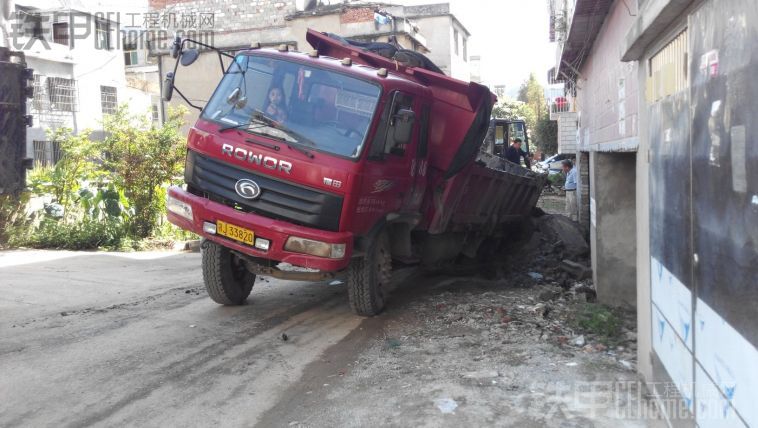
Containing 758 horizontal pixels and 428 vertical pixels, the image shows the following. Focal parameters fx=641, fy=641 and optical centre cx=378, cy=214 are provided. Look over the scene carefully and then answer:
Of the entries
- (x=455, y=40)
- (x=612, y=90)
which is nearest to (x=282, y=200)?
(x=612, y=90)

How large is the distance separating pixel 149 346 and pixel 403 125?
9.62 feet

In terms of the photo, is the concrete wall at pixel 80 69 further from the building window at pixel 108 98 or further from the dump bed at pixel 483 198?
the dump bed at pixel 483 198

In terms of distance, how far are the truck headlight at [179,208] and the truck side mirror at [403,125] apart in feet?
6.63

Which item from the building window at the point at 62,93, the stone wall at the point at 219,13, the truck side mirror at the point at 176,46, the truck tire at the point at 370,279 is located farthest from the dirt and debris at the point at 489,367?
the stone wall at the point at 219,13

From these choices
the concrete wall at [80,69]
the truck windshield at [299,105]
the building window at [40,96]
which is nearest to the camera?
the truck windshield at [299,105]

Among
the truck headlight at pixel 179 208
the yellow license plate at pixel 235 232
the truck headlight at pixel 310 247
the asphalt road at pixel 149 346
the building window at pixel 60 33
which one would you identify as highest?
the building window at pixel 60 33

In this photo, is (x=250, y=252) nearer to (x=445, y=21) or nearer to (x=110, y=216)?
(x=110, y=216)

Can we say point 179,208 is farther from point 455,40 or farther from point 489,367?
point 455,40

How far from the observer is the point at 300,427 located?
3.84m

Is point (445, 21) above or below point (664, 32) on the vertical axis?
above

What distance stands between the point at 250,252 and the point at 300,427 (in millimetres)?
2118

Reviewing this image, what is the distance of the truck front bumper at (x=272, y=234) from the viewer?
548 cm

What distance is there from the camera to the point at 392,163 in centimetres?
615

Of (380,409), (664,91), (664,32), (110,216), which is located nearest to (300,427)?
(380,409)
